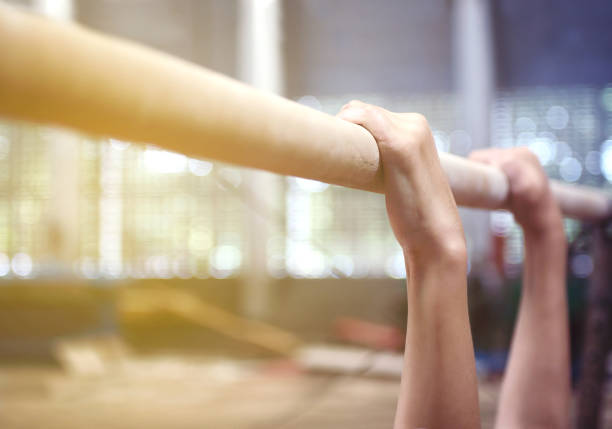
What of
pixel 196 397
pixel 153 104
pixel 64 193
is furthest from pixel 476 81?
pixel 153 104

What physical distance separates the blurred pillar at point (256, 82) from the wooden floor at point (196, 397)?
0.96 metres

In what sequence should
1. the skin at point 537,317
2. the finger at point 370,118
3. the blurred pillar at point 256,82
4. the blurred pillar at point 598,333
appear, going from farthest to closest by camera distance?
the blurred pillar at point 256,82 < the blurred pillar at point 598,333 < the skin at point 537,317 < the finger at point 370,118

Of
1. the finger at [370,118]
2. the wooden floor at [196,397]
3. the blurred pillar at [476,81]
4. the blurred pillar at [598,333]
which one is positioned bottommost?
the wooden floor at [196,397]

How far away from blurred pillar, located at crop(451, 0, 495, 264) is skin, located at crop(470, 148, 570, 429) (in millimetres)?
3025

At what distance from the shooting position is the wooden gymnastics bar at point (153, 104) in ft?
0.51

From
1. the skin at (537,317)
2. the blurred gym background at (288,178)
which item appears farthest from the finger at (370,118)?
the blurred gym background at (288,178)

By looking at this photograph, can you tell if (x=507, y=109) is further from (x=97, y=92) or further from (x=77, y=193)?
(x=97, y=92)

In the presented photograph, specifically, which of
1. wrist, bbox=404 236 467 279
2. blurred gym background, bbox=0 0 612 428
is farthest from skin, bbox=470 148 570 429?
blurred gym background, bbox=0 0 612 428

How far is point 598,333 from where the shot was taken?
2.57 feet

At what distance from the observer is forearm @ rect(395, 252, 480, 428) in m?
0.33

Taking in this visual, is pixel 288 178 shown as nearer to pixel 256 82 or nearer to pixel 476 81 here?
pixel 256 82

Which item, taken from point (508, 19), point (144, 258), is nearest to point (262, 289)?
point (144, 258)

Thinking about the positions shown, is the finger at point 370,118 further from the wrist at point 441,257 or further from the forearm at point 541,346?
the forearm at point 541,346

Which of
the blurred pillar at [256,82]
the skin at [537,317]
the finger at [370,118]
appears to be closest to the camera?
the finger at [370,118]
